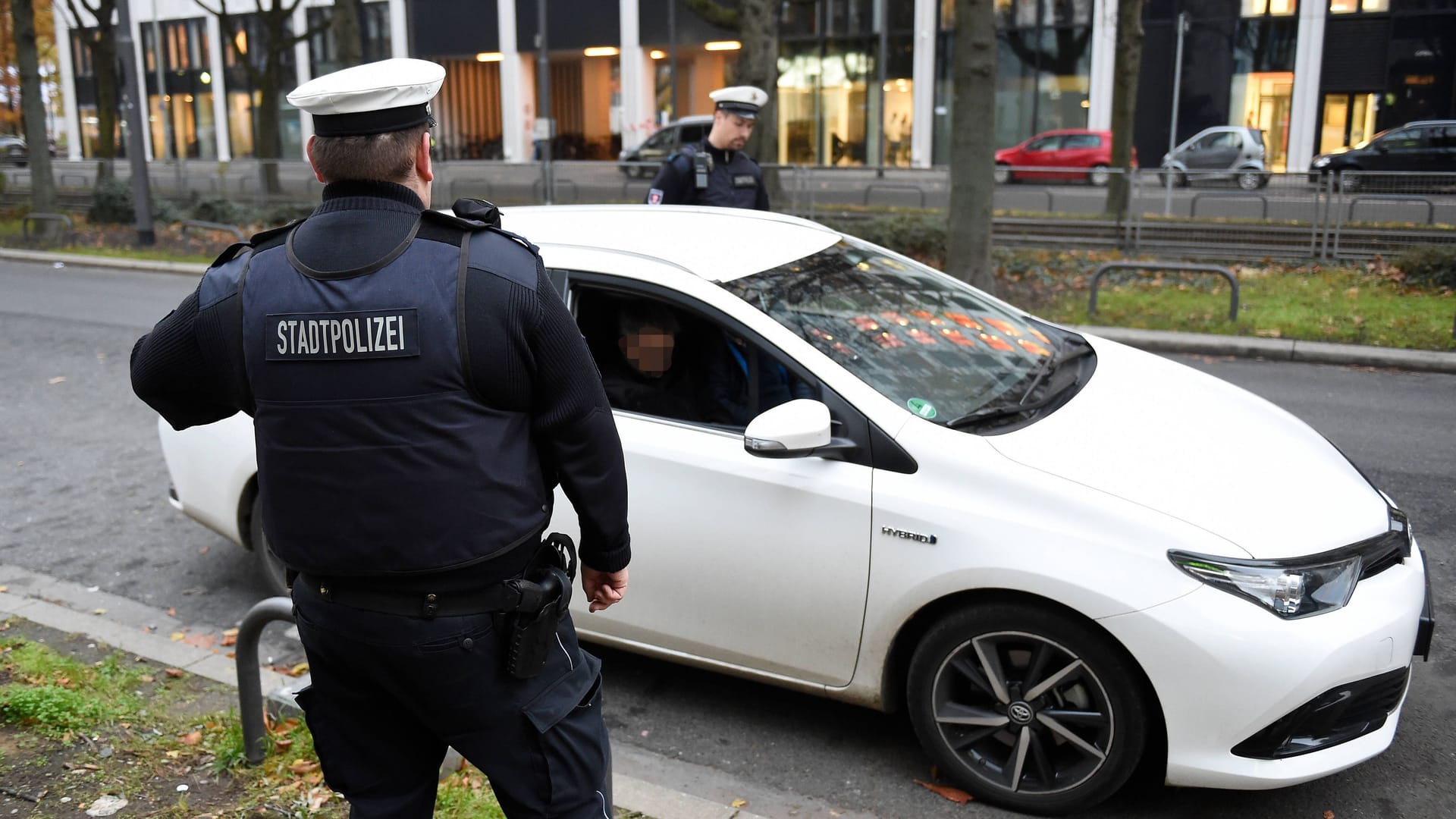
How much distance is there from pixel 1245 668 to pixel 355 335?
7.94ft

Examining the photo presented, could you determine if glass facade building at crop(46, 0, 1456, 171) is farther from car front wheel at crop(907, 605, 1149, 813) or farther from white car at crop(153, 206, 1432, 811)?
car front wheel at crop(907, 605, 1149, 813)

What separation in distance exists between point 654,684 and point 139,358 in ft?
8.69

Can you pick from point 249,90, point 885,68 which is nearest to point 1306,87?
point 885,68

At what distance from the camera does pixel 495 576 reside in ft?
7.28

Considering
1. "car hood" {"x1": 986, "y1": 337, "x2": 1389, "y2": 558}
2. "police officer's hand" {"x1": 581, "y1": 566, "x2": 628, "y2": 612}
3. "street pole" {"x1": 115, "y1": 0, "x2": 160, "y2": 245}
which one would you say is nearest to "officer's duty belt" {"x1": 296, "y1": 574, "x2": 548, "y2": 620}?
"police officer's hand" {"x1": 581, "y1": 566, "x2": 628, "y2": 612}

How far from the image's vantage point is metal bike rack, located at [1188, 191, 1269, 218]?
1570 centimetres

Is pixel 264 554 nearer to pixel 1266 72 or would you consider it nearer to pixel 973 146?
pixel 973 146

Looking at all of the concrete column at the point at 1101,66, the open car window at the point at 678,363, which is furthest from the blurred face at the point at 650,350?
the concrete column at the point at 1101,66

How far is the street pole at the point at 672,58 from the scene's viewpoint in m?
40.2

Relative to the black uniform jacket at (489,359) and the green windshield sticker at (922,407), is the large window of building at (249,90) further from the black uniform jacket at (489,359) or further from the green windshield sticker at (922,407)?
the black uniform jacket at (489,359)

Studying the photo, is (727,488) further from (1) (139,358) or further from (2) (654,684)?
(1) (139,358)

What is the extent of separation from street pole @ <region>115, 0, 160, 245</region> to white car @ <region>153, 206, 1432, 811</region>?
17295 millimetres

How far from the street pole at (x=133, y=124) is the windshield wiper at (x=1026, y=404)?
17715 millimetres

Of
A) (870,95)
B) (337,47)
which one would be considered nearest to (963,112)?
(337,47)
